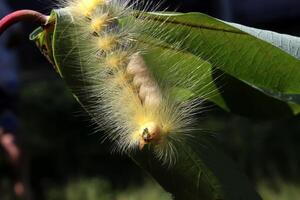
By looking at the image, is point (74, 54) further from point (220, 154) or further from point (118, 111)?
point (220, 154)

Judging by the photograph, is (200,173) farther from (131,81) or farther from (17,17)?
(17,17)

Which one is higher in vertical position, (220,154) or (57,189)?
(220,154)

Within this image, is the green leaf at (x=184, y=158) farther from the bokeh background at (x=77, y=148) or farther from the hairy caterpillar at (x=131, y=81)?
the bokeh background at (x=77, y=148)

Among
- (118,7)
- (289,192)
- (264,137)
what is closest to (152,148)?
(118,7)

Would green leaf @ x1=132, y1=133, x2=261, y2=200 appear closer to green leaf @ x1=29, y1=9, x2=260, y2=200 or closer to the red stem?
green leaf @ x1=29, y1=9, x2=260, y2=200

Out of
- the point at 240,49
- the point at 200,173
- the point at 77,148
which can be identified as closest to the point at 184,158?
the point at 200,173

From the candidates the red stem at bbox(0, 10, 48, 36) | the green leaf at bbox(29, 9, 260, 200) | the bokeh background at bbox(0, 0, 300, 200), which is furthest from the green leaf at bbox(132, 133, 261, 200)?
the bokeh background at bbox(0, 0, 300, 200)
